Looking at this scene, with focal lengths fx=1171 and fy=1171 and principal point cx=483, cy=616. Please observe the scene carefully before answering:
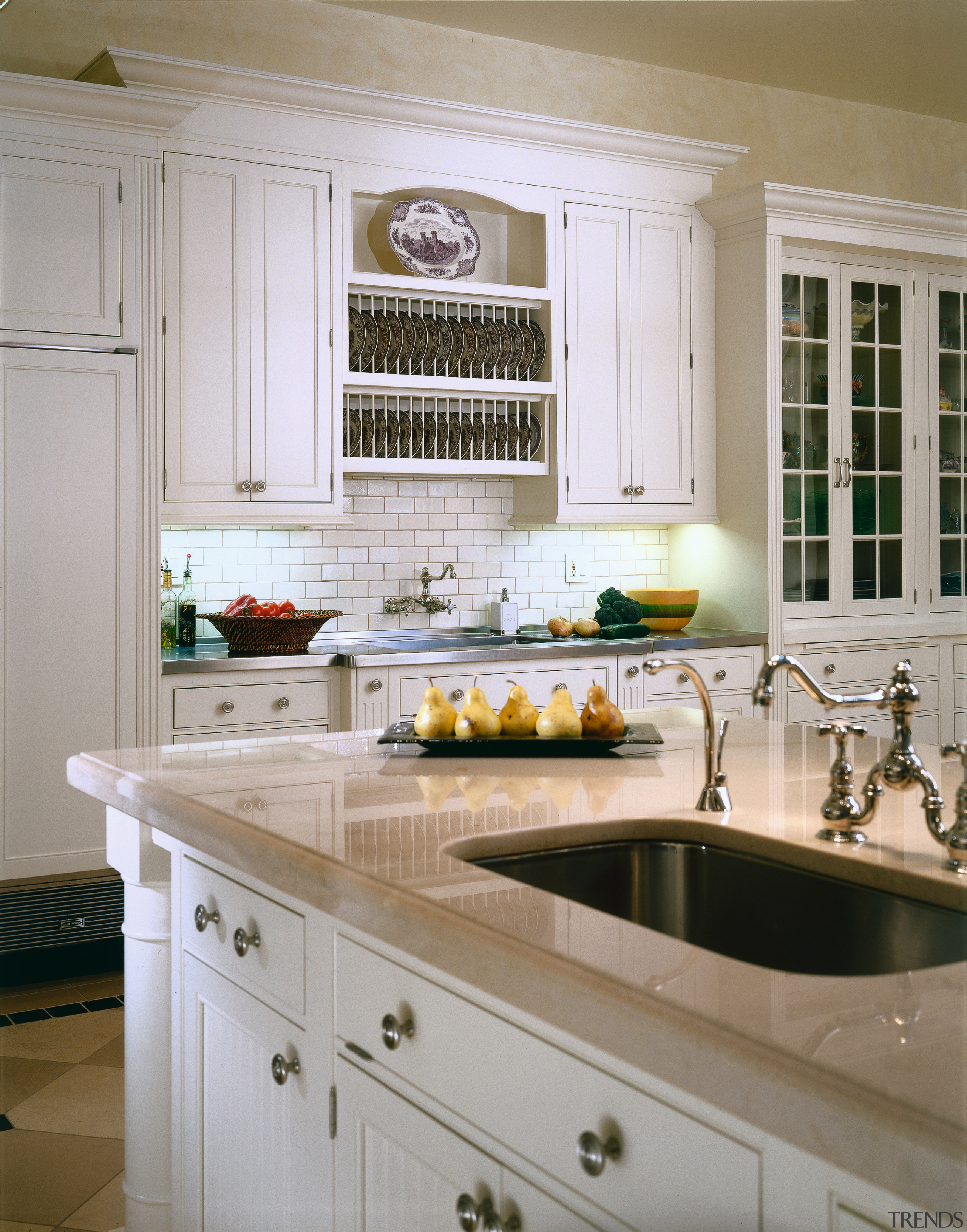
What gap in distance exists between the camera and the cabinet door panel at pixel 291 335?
13.5 ft

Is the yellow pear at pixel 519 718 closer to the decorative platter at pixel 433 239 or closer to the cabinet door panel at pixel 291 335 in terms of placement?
the cabinet door panel at pixel 291 335

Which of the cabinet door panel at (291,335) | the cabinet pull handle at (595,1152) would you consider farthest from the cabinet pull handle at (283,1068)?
the cabinet door panel at (291,335)

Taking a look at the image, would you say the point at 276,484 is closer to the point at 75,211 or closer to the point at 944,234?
the point at 75,211

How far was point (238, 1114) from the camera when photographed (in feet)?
5.80

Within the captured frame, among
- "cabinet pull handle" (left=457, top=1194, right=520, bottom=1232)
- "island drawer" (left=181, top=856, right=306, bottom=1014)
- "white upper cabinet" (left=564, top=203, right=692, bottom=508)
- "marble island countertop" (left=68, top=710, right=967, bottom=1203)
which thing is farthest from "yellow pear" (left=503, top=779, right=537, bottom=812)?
"white upper cabinet" (left=564, top=203, right=692, bottom=508)

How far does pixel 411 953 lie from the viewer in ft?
4.03

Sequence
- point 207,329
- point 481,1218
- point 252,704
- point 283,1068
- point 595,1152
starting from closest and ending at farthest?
point 595,1152 < point 481,1218 < point 283,1068 < point 252,704 < point 207,329

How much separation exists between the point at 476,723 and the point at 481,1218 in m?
1.03

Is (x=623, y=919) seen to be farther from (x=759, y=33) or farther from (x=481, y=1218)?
(x=759, y=33)

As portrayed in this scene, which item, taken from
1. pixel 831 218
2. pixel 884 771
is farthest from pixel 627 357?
pixel 884 771

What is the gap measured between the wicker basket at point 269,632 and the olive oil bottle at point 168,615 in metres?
0.19

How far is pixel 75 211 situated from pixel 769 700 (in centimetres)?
308

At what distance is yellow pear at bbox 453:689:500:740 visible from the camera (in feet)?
A: 7.04

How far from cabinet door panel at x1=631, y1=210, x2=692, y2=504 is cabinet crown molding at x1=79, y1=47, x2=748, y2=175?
0.28 metres
